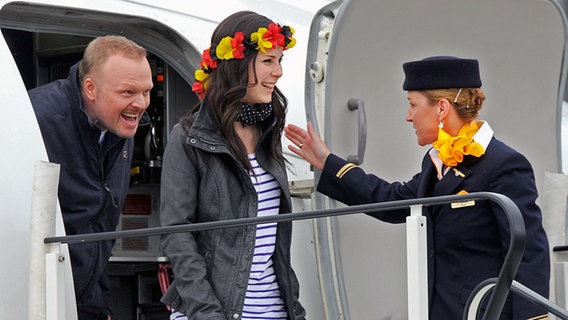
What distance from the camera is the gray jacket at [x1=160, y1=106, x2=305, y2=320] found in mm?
3678

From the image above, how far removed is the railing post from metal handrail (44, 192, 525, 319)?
7cm

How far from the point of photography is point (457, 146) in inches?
152

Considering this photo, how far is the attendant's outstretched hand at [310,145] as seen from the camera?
14.2ft

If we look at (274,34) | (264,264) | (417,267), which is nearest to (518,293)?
(417,267)

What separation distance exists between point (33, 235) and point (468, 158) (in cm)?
157

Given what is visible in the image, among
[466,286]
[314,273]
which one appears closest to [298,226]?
[314,273]

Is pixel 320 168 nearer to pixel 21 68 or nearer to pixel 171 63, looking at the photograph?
pixel 171 63

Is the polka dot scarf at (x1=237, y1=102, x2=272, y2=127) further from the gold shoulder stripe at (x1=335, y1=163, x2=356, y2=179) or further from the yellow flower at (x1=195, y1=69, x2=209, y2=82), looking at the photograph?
the gold shoulder stripe at (x1=335, y1=163, x2=356, y2=179)

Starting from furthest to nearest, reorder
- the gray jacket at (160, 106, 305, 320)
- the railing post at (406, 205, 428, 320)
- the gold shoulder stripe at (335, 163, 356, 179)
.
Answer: the gold shoulder stripe at (335, 163, 356, 179)
the gray jacket at (160, 106, 305, 320)
the railing post at (406, 205, 428, 320)

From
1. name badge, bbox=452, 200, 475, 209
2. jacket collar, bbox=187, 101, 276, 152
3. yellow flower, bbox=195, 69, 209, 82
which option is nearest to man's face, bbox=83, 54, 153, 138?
yellow flower, bbox=195, 69, 209, 82

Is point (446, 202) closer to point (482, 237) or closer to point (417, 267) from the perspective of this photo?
point (417, 267)

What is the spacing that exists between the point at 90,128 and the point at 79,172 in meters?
0.18

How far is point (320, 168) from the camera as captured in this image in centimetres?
434

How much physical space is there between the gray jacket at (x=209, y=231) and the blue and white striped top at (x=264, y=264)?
A: 1.3 inches
